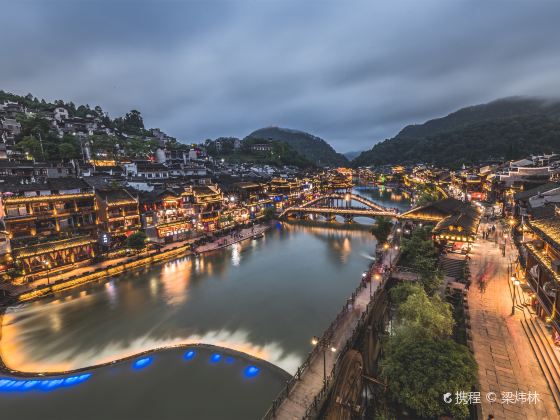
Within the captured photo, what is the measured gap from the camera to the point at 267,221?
215 ft

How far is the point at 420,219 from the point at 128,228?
4390cm

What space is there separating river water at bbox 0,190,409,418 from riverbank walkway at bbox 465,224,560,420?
11.1 meters

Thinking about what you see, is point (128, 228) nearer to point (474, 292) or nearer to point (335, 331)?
point (335, 331)

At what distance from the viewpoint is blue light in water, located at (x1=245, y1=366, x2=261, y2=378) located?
60.4ft

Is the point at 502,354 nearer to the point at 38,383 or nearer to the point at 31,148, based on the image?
the point at 38,383

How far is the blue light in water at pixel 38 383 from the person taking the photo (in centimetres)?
1744

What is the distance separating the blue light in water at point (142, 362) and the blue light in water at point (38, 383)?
2866 mm

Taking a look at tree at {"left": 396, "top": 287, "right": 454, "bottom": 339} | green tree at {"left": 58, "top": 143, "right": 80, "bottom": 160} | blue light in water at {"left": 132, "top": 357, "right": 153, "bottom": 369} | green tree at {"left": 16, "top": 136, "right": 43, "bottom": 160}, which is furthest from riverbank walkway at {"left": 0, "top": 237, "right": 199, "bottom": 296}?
green tree at {"left": 16, "top": 136, "right": 43, "bottom": 160}

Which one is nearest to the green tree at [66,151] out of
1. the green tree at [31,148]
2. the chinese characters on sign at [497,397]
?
the green tree at [31,148]

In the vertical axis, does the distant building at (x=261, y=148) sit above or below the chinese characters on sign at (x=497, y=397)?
above

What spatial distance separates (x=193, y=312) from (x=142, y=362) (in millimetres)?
7366

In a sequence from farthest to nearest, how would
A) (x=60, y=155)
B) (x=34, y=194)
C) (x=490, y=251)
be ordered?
(x=60, y=155) → (x=34, y=194) → (x=490, y=251)

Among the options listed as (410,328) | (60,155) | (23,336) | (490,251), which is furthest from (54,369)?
(60,155)

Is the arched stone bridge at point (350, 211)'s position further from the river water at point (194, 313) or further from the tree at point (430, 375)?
the tree at point (430, 375)
